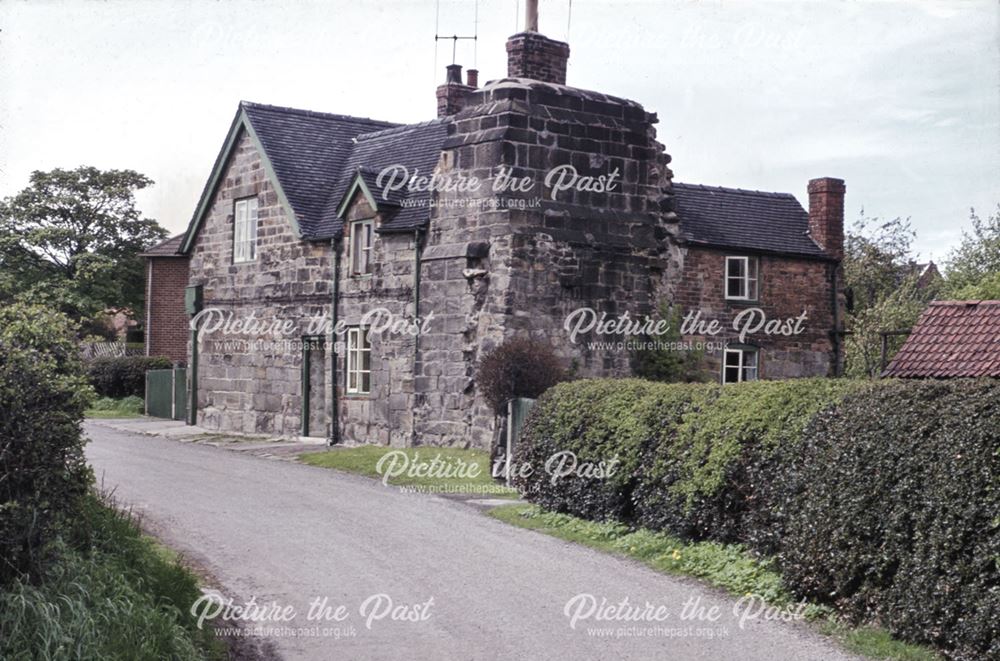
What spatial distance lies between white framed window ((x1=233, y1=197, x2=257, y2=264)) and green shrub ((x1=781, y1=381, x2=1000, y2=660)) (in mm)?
20517

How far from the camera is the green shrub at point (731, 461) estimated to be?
38.8 feet

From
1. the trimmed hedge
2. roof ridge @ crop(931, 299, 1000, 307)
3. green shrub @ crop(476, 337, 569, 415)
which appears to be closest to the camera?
the trimmed hedge

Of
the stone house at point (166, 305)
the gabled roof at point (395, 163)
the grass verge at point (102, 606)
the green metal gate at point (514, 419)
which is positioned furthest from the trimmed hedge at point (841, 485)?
the stone house at point (166, 305)

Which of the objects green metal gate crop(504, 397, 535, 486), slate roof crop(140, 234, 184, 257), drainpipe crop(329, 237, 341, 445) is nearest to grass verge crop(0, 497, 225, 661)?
green metal gate crop(504, 397, 535, 486)

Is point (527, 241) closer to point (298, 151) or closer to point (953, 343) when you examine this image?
point (953, 343)

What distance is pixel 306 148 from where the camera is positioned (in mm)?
29469

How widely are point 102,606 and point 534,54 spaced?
16.8m

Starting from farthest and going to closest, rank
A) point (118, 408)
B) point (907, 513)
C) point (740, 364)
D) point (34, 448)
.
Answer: point (118, 408)
point (740, 364)
point (907, 513)
point (34, 448)

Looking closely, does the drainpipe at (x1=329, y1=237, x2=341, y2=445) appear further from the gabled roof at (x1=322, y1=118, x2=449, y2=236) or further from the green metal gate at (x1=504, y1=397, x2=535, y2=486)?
the green metal gate at (x1=504, y1=397, x2=535, y2=486)

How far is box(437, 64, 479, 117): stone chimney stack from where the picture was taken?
3052 cm

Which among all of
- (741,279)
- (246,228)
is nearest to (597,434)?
(741,279)

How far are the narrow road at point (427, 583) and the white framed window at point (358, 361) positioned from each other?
316 inches

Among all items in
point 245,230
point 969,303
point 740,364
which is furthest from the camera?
point 245,230

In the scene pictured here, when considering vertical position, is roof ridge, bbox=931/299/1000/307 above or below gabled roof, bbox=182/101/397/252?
below
